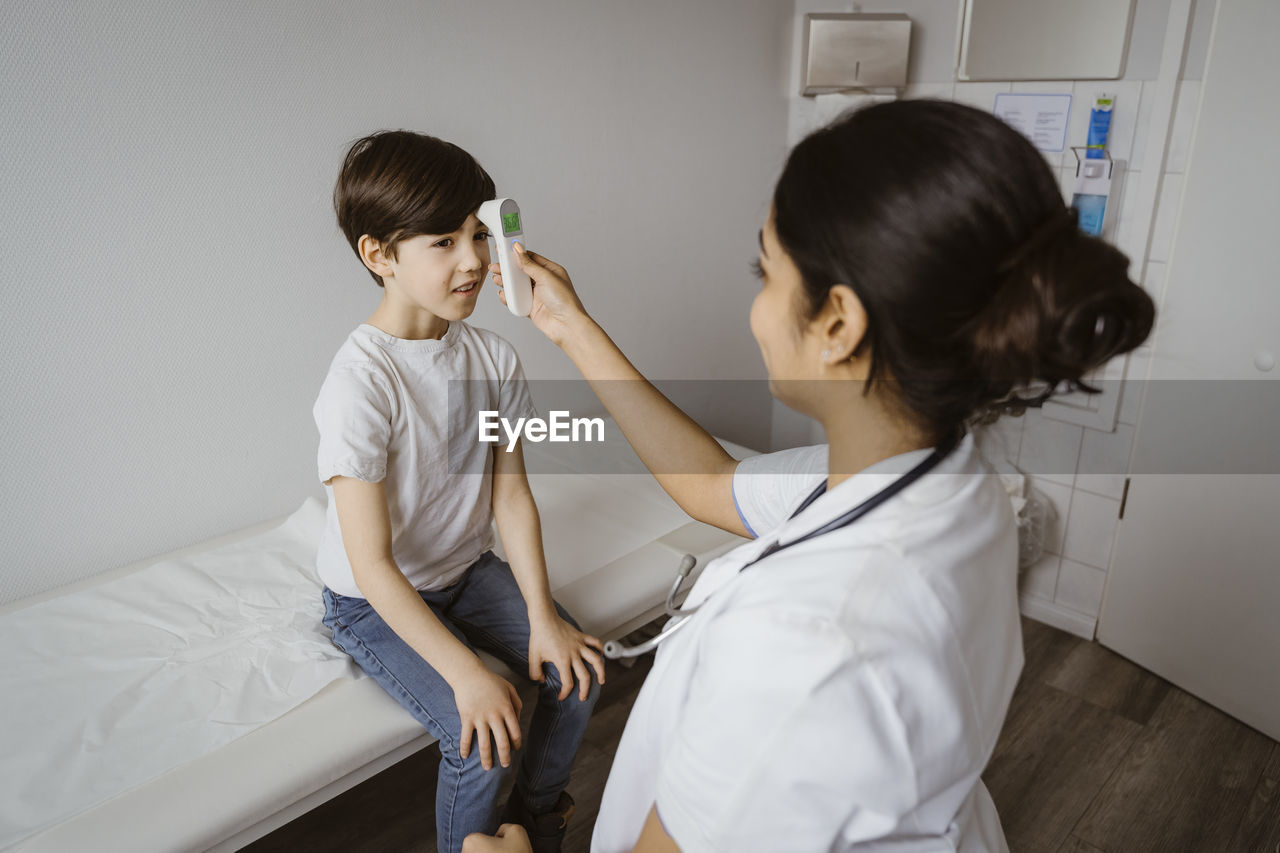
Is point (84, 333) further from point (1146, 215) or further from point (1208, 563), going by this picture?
point (1208, 563)

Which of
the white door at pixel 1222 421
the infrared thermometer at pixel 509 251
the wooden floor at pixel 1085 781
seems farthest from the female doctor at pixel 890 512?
the white door at pixel 1222 421

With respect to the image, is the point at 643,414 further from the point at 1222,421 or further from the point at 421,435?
the point at 1222,421

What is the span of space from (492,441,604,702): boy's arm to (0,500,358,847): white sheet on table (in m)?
0.29

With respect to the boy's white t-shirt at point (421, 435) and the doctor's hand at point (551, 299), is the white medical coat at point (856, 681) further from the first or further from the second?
the boy's white t-shirt at point (421, 435)

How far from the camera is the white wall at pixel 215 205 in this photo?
55.7 inches

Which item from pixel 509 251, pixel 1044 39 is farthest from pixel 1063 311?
pixel 1044 39

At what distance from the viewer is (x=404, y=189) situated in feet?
3.81

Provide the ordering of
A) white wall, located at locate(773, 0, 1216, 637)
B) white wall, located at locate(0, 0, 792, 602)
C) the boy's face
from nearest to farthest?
the boy's face → white wall, located at locate(0, 0, 792, 602) → white wall, located at locate(773, 0, 1216, 637)

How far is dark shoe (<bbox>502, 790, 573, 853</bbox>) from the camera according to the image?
1.28 meters

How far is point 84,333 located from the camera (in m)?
1.48

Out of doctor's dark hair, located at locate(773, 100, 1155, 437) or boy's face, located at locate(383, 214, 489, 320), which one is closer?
doctor's dark hair, located at locate(773, 100, 1155, 437)

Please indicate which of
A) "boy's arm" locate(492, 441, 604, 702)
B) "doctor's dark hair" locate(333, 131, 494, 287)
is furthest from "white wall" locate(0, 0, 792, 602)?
"boy's arm" locate(492, 441, 604, 702)

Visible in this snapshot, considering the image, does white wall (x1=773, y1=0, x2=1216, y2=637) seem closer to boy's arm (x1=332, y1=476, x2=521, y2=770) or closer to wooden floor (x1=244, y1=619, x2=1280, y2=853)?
wooden floor (x1=244, y1=619, x2=1280, y2=853)

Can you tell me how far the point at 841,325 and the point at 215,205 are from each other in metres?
1.34
